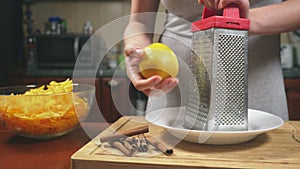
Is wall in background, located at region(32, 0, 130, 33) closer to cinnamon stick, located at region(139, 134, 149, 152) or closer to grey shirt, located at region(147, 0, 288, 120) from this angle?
grey shirt, located at region(147, 0, 288, 120)

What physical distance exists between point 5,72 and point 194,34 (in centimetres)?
191

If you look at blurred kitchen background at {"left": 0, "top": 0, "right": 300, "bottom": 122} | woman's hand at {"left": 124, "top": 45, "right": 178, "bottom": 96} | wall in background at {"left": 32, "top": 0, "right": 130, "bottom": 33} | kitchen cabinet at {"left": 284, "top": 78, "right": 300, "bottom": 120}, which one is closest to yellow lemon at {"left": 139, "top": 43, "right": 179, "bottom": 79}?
woman's hand at {"left": 124, "top": 45, "right": 178, "bottom": 96}

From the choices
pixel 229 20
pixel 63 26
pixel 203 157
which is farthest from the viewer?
pixel 63 26

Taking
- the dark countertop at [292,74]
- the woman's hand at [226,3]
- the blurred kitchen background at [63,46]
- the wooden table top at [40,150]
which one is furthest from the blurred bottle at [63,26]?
the woman's hand at [226,3]

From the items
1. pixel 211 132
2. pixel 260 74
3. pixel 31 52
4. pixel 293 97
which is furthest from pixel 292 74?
pixel 31 52

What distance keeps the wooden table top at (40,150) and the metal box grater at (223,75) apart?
26cm

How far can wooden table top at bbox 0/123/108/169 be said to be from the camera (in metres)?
0.61

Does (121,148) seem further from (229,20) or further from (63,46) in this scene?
(63,46)

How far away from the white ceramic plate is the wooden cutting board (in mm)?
16

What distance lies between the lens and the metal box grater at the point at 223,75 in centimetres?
72

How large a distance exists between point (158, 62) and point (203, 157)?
21 cm

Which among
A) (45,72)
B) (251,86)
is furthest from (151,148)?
(45,72)

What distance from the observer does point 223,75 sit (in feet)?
2.42

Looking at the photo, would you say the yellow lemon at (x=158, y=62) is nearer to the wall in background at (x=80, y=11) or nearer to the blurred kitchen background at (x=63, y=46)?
the blurred kitchen background at (x=63, y=46)
